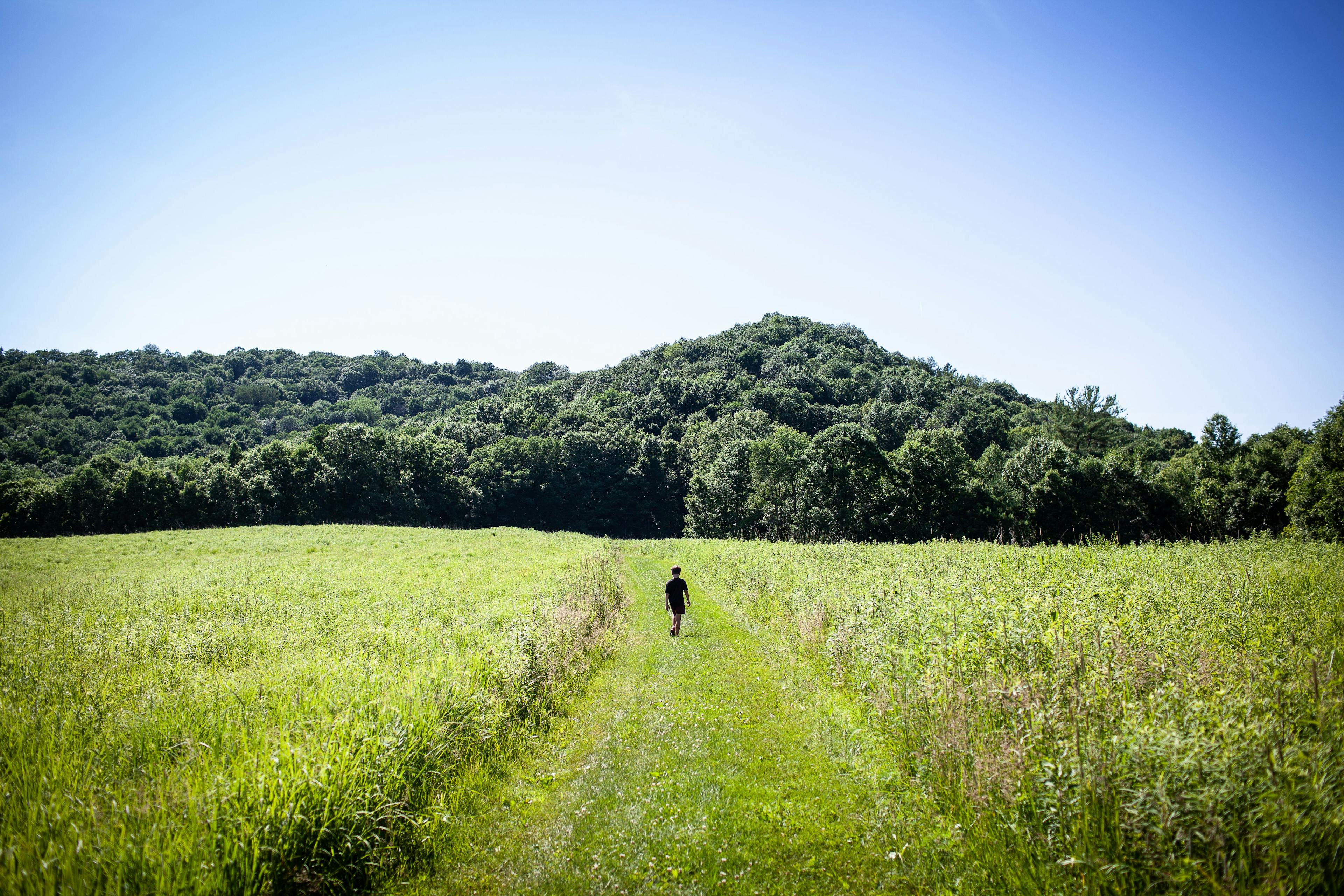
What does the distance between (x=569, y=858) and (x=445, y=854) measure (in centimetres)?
145

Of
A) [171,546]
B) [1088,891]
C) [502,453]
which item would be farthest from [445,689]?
[502,453]

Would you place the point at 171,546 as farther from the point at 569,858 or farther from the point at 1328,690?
the point at 1328,690

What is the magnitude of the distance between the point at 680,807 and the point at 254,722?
18.6 feet

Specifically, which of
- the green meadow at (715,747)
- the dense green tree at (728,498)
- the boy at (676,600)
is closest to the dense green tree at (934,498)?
the dense green tree at (728,498)

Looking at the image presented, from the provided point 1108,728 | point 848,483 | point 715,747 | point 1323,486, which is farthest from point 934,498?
point 1108,728

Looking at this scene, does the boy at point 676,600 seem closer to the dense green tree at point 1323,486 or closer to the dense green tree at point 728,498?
the dense green tree at point 1323,486

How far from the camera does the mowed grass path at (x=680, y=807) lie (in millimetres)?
5750

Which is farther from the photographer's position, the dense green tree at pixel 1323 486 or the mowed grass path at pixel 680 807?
the dense green tree at pixel 1323 486

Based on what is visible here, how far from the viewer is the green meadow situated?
448cm

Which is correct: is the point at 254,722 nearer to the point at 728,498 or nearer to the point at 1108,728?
the point at 1108,728

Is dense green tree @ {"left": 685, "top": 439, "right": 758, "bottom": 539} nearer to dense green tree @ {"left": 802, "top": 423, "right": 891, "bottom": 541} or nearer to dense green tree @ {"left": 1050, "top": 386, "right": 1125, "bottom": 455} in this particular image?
dense green tree @ {"left": 802, "top": 423, "right": 891, "bottom": 541}

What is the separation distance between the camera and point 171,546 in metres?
32.7

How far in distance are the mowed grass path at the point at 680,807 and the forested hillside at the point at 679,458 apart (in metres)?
38.1

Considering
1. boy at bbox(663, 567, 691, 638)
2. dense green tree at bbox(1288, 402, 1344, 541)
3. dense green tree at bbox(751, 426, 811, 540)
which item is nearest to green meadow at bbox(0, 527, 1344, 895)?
boy at bbox(663, 567, 691, 638)
